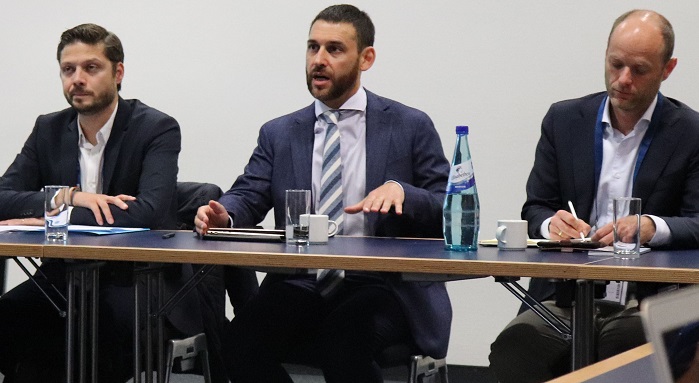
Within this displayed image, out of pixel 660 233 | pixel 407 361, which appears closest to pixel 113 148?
pixel 407 361

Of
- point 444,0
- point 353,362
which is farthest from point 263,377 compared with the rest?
point 444,0

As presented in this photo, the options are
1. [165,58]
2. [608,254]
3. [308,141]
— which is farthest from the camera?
[165,58]

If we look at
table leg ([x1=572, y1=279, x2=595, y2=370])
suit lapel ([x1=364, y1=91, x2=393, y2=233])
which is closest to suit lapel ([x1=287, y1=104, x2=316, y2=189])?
Result: suit lapel ([x1=364, y1=91, x2=393, y2=233])

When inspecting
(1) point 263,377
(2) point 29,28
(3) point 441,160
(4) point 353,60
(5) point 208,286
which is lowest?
(1) point 263,377

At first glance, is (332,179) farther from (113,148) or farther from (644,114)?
(644,114)

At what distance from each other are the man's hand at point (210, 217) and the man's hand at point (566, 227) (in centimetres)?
96

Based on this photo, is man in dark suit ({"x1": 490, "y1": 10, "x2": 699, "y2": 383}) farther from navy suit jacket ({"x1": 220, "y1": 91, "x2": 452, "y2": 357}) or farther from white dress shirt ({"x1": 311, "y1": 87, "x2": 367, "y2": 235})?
white dress shirt ({"x1": 311, "y1": 87, "x2": 367, "y2": 235})

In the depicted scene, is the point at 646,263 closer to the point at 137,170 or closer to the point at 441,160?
the point at 441,160

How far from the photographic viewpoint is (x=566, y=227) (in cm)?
262

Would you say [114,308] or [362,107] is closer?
[114,308]

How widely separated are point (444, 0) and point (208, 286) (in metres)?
1.89

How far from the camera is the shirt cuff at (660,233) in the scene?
8.33 feet

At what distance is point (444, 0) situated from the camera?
439cm


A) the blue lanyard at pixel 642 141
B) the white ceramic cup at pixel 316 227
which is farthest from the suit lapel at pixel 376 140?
the blue lanyard at pixel 642 141
